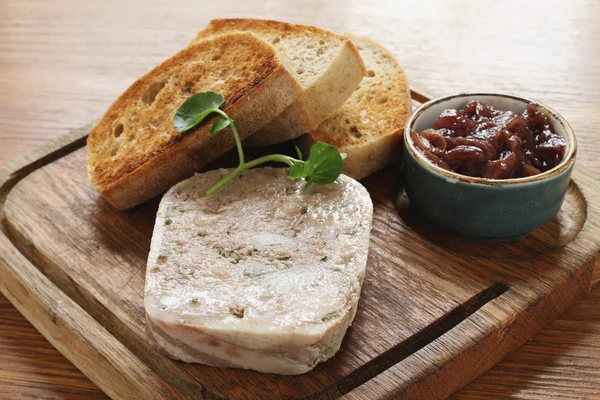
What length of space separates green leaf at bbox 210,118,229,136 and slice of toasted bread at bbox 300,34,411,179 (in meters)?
0.45

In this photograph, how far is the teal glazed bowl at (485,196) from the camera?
283 cm

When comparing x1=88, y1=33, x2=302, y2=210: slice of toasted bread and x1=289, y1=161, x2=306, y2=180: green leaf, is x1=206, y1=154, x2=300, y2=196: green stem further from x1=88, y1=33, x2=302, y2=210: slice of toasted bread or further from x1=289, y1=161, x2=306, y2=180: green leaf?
x1=88, y1=33, x2=302, y2=210: slice of toasted bread

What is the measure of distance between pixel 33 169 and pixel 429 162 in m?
1.92

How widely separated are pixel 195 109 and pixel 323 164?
1.99 ft

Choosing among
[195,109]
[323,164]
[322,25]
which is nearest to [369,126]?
[323,164]

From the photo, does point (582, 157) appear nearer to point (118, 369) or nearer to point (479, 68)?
point (479, 68)

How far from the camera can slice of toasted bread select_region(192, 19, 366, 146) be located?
3.19 metres

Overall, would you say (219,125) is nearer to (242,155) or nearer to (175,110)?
(242,155)

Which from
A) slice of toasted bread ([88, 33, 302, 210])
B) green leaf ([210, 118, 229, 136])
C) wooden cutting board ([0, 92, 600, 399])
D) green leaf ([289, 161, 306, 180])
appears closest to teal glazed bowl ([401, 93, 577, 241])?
wooden cutting board ([0, 92, 600, 399])

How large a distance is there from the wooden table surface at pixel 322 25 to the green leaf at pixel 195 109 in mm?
1019

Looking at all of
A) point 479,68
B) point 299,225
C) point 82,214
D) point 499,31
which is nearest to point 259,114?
point 299,225

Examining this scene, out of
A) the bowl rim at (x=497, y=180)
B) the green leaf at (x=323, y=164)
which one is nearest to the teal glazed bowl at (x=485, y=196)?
the bowl rim at (x=497, y=180)

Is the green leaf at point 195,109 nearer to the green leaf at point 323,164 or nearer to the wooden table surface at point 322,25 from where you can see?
the green leaf at point 323,164

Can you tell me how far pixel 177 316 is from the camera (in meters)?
2.38
